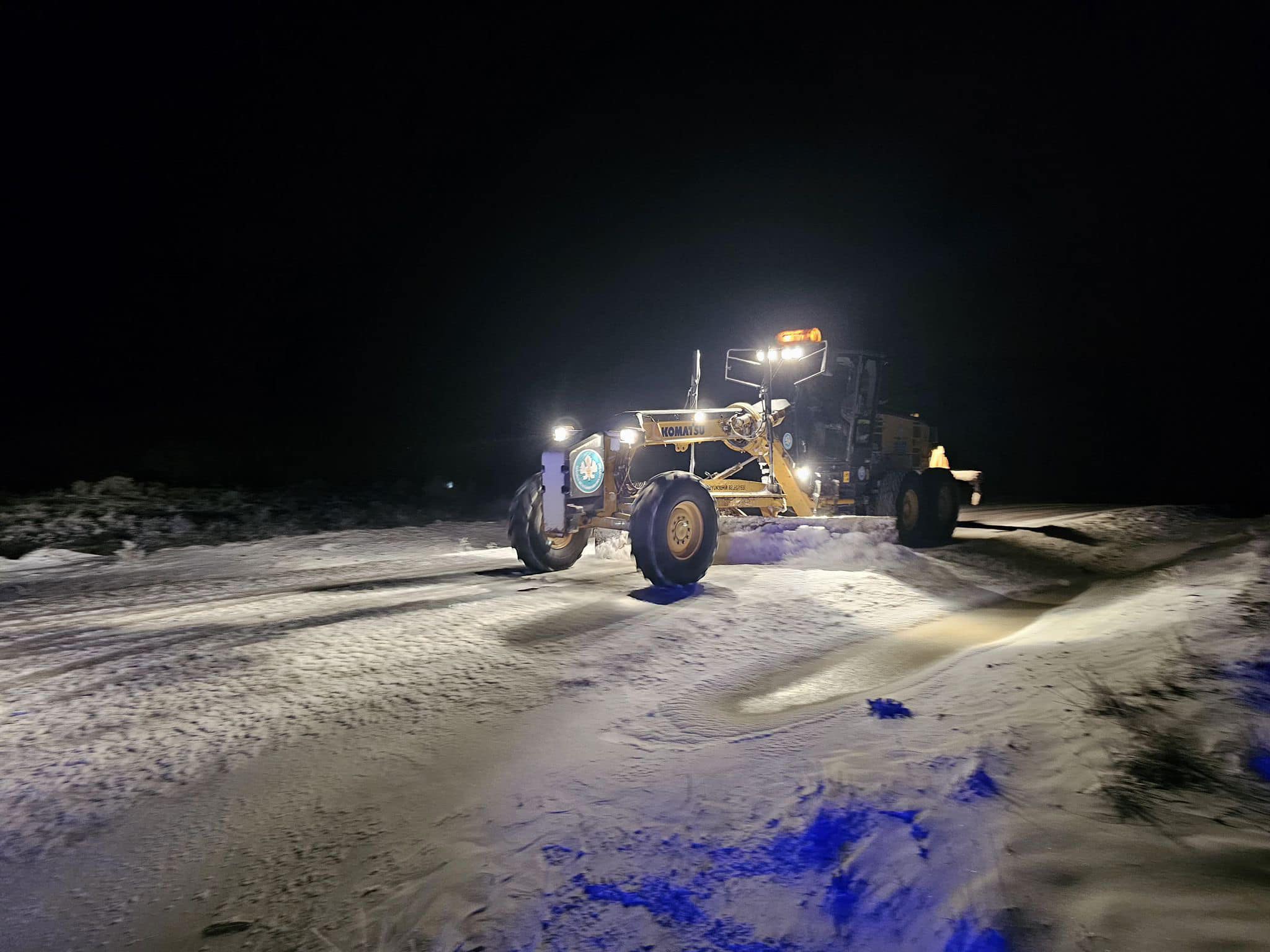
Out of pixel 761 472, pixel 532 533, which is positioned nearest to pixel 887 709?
pixel 532 533

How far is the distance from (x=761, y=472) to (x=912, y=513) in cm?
278

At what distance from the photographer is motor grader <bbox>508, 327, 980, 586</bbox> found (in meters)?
8.74

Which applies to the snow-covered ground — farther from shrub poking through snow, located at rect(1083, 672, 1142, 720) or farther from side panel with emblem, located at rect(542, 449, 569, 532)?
side panel with emblem, located at rect(542, 449, 569, 532)

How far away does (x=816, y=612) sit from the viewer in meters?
7.64

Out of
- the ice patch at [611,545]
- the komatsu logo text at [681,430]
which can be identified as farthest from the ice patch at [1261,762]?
the ice patch at [611,545]

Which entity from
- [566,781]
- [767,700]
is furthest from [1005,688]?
[566,781]

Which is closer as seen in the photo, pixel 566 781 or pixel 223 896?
pixel 223 896

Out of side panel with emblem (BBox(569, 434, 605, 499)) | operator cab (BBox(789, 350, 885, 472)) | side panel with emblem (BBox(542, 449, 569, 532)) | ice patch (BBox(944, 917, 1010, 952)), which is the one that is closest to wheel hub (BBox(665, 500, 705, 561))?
side panel with emblem (BBox(569, 434, 605, 499))

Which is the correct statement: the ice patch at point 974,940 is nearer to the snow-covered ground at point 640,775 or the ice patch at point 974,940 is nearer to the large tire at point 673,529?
the snow-covered ground at point 640,775

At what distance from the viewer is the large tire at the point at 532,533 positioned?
9.52 meters

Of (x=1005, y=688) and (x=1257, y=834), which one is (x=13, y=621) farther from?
(x=1257, y=834)

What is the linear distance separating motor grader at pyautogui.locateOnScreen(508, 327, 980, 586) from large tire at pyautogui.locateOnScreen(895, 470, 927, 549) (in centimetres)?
2

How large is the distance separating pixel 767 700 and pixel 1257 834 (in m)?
2.69

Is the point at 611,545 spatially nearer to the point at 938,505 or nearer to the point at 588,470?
the point at 588,470
